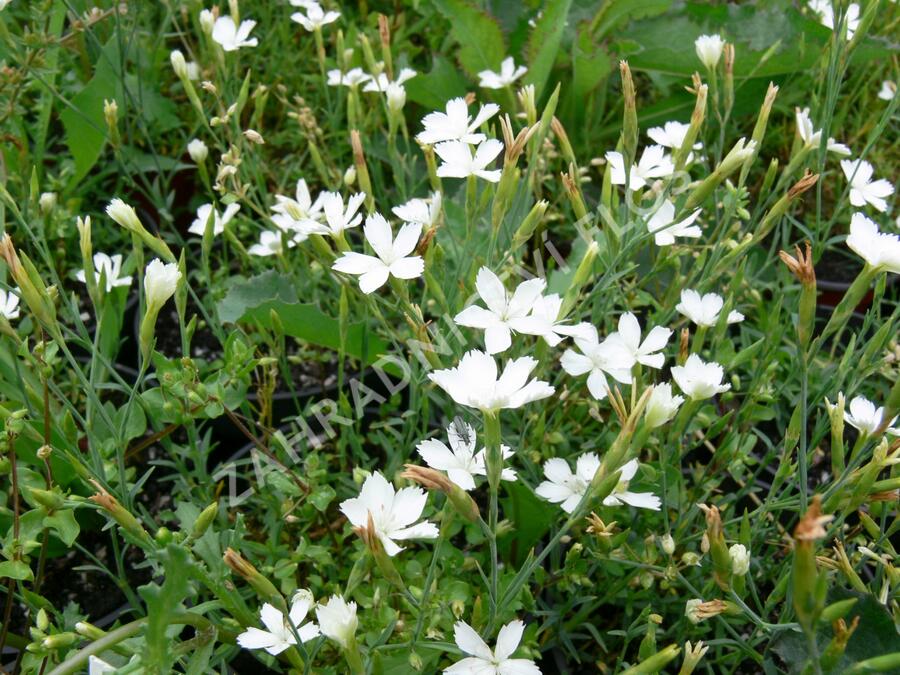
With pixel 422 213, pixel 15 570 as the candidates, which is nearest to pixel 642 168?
pixel 422 213

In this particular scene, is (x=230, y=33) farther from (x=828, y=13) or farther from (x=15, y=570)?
(x=828, y=13)

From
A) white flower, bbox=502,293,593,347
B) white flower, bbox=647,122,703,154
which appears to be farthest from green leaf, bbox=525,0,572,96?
white flower, bbox=502,293,593,347

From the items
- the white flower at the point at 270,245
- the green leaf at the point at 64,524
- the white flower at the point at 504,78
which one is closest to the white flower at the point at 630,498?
the green leaf at the point at 64,524

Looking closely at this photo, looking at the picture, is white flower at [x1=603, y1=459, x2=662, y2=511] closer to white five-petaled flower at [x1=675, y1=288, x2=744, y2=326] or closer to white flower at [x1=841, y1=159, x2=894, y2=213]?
white five-petaled flower at [x1=675, y1=288, x2=744, y2=326]

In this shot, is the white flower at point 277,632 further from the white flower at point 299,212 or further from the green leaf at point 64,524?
the white flower at point 299,212

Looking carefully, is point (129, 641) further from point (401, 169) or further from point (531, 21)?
point (531, 21)
